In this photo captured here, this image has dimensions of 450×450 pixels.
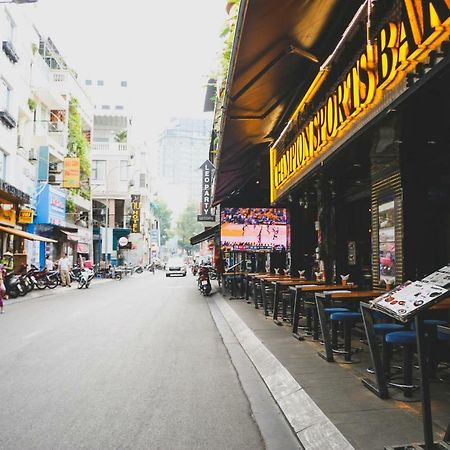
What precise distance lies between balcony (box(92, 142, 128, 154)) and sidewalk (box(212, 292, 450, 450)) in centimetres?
4754

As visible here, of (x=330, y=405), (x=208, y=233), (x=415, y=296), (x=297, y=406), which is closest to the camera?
(x=415, y=296)

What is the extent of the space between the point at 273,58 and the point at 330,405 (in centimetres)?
455

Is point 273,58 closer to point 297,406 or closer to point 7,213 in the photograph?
point 297,406

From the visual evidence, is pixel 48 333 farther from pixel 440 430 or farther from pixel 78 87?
pixel 78 87

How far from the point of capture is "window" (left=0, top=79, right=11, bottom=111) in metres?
21.8

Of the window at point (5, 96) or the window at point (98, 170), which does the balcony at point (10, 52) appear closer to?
the window at point (5, 96)

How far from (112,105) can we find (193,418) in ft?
317

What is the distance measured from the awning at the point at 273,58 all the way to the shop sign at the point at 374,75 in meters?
0.62

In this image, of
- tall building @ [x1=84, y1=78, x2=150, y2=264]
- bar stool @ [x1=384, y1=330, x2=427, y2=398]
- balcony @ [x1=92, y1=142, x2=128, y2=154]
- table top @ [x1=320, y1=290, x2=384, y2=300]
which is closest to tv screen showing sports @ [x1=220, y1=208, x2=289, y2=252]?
table top @ [x1=320, y1=290, x2=384, y2=300]

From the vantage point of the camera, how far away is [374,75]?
4703mm

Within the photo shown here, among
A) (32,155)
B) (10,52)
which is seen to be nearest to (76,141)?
(32,155)

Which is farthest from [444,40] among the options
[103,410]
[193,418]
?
[103,410]

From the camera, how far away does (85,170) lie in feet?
119

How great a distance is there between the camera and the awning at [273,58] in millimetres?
5377
